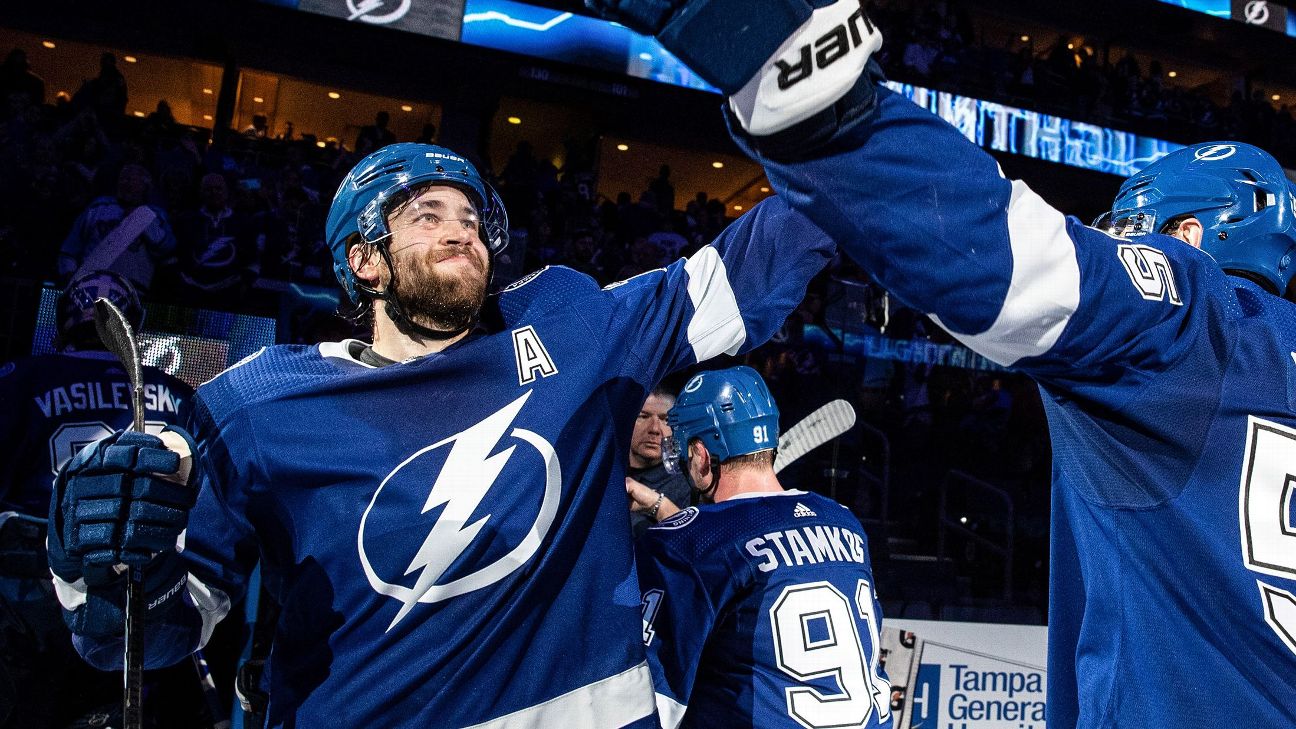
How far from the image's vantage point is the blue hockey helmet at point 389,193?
209 centimetres

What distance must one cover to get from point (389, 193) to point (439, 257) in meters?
0.20

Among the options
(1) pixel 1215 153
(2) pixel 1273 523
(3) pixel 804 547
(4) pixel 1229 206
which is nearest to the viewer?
(2) pixel 1273 523

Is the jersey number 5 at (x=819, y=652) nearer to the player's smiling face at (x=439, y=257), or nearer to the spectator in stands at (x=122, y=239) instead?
the player's smiling face at (x=439, y=257)

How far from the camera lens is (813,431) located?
15.1 ft

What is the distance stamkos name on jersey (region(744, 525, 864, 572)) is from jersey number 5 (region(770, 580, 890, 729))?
0.25 ft

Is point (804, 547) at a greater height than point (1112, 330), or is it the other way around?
point (1112, 330)

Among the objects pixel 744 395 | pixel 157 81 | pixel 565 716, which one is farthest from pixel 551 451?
pixel 157 81

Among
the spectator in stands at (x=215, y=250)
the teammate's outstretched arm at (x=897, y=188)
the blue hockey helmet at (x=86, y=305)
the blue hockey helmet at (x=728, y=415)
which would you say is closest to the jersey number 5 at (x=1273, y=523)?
the teammate's outstretched arm at (x=897, y=188)

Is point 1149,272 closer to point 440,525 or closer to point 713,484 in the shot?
point 440,525

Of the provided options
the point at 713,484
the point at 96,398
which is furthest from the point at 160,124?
the point at 713,484

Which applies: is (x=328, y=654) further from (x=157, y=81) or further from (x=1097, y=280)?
(x=157, y=81)

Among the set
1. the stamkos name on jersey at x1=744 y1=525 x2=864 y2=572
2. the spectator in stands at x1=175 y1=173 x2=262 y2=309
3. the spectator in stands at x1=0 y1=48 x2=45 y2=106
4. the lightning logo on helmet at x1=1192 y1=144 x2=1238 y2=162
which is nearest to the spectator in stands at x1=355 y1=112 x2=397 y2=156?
the spectator in stands at x1=0 y1=48 x2=45 y2=106

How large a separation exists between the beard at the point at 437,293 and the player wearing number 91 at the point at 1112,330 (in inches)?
46.4

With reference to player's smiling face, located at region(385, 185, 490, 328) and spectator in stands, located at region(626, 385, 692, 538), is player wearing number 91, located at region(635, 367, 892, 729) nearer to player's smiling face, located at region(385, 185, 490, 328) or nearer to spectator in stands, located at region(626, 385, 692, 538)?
spectator in stands, located at region(626, 385, 692, 538)
